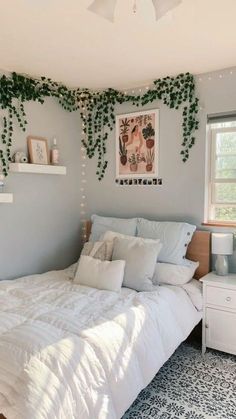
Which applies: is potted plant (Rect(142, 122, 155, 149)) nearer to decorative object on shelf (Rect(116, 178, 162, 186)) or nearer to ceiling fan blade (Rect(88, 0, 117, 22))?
decorative object on shelf (Rect(116, 178, 162, 186))

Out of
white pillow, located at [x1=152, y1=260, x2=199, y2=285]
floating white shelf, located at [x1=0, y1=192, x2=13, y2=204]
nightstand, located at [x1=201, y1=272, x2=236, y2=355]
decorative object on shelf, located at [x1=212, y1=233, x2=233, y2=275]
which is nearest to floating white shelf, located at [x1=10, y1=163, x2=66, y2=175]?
floating white shelf, located at [x1=0, y1=192, x2=13, y2=204]

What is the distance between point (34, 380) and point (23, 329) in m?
0.37

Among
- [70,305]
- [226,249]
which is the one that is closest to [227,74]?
[226,249]

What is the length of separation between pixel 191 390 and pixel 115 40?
8.04 ft

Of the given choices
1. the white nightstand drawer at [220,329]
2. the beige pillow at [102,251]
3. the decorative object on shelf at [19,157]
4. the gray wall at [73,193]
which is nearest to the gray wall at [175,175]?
the gray wall at [73,193]

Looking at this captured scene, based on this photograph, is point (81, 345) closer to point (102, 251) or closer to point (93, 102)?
point (102, 251)

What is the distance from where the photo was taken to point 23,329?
1.65 meters

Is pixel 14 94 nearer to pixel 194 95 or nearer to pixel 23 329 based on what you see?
pixel 194 95

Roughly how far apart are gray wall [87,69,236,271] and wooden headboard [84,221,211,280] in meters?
0.15

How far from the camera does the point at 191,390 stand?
6.96 ft

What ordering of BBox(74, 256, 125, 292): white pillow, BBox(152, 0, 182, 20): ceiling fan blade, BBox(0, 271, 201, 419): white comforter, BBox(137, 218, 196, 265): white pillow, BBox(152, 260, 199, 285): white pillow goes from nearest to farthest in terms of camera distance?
BBox(0, 271, 201, 419): white comforter, BBox(152, 0, 182, 20): ceiling fan blade, BBox(74, 256, 125, 292): white pillow, BBox(152, 260, 199, 285): white pillow, BBox(137, 218, 196, 265): white pillow

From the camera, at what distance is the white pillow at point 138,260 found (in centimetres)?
246

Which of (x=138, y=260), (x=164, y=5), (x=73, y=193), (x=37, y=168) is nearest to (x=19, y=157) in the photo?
(x=37, y=168)

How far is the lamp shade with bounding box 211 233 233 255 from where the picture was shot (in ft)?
8.63
